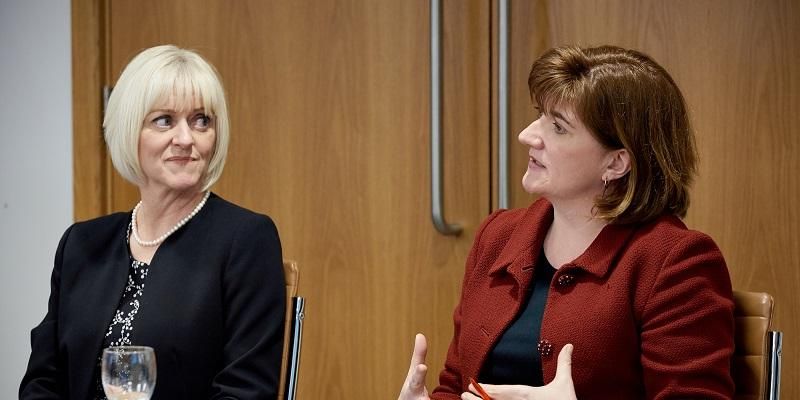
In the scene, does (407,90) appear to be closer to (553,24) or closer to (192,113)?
(553,24)

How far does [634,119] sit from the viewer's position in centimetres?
188

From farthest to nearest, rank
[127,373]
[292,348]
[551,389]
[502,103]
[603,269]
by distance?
Result: [502,103]
[292,348]
[603,269]
[551,389]
[127,373]

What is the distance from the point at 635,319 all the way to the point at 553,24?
128cm

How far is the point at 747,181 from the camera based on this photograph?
2.68 m

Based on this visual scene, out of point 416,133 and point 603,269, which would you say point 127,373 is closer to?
point 603,269

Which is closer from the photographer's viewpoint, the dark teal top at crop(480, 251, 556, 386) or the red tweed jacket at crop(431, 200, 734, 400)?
the red tweed jacket at crop(431, 200, 734, 400)

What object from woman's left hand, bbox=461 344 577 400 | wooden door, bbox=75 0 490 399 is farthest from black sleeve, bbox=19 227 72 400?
wooden door, bbox=75 0 490 399

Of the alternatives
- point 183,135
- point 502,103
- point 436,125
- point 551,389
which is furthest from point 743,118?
point 183,135

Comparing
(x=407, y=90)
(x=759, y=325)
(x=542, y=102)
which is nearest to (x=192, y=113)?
(x=542, y=102)

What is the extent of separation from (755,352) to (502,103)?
1.31 meters

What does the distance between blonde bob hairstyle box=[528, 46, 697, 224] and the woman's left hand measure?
0.27m

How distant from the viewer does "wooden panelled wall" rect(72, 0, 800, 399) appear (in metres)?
2.66

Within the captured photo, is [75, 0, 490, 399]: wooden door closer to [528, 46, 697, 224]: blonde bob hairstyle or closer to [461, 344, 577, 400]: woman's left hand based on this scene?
[528, 46, 697, 224]: blonde bob hairstyle

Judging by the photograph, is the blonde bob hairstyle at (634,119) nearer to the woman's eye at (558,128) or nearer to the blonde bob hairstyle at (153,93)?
the woman's eye at (558,128)
